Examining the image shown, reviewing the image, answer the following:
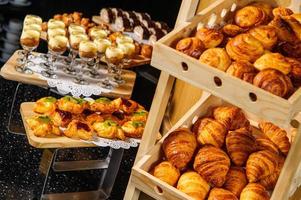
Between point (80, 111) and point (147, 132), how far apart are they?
891 millimetres

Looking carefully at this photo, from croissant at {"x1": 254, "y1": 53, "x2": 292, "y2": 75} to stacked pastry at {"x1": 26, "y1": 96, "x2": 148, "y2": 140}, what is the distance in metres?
1.10

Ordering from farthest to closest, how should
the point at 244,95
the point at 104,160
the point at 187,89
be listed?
the point at 104,160 → the point at 187,89 → the point at 244,95

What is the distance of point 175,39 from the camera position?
1.45m

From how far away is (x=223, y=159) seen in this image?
1.46 metres

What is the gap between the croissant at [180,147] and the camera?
4.94ft

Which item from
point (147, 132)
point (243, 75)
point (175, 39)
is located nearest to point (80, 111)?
point (147, 132)

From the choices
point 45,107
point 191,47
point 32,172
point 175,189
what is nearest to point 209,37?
point 191,47

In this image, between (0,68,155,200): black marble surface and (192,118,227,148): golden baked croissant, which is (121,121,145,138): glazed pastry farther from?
(192,118,227,148): golden baked croissant

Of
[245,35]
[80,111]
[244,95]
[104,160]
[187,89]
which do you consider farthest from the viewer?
[104,160]

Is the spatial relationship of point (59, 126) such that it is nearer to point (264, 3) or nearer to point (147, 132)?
point (147, 132)

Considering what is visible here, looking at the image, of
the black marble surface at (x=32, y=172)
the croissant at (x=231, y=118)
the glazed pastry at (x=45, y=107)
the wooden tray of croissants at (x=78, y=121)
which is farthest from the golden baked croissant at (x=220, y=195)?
the glazed pastry at (x=45, y=107)

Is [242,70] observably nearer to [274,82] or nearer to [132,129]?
[274,82]

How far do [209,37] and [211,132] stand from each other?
29 centimetres

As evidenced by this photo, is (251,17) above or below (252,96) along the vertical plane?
above
